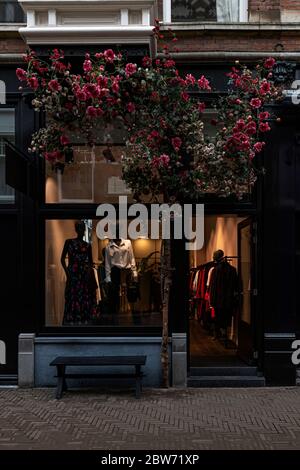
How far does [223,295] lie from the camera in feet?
37.9

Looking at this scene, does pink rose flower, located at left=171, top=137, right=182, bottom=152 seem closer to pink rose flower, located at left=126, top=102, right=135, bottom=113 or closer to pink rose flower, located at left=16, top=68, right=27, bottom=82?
pink rose flower, located at left=126, top=102, right=135, bottom=113

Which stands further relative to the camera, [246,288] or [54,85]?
[246,288]

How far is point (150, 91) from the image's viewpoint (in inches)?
340

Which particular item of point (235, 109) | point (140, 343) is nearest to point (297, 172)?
point (235, 109)

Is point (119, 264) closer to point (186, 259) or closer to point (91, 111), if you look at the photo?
point (186, 259)

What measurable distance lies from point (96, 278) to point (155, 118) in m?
2.98

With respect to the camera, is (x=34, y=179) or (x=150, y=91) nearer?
(x=150, y=91)

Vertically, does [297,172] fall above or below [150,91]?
below

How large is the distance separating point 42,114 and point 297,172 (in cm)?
422

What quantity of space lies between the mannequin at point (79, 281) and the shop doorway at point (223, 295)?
1.96m

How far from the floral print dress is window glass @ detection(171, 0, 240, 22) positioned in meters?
4.20

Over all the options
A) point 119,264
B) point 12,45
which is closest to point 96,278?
point 119,264

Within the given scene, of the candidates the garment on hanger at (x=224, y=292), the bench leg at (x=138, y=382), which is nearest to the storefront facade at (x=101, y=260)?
the bench leg at (x=138, y=382)
